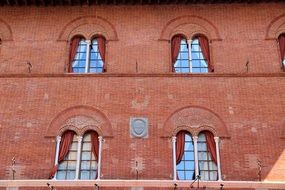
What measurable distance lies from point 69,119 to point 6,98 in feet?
7.43

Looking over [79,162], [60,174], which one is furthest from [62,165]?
[79,162]

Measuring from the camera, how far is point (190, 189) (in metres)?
13.8

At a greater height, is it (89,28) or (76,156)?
(89,28)

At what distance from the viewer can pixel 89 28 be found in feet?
55.4

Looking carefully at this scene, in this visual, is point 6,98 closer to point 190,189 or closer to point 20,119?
point 20,119

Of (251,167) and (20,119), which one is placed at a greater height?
(20,119)

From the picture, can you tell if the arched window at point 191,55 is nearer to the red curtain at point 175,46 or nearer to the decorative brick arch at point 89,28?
the red curtain at point 175,46

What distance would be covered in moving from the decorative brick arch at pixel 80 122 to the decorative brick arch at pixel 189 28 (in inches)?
148

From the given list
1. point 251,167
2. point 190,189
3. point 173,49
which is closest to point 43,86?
point 173,49

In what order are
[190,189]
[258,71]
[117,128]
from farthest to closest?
[258,71]
[117,128]
[190,189]

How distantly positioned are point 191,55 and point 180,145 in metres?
3.52

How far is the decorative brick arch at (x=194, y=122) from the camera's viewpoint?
14773 mm

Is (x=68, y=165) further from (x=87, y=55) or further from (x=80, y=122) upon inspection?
(x=87, y=55)

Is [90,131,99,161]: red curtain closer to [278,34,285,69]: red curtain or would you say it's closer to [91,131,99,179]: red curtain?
[91,131,99,179]: red curtain
